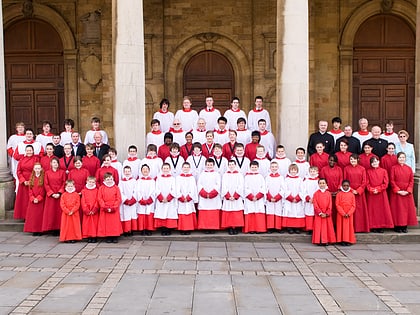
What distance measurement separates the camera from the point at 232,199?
36.7ft

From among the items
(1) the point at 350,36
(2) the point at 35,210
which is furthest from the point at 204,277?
(1) the point at 350,36

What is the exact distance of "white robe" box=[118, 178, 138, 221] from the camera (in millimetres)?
11070

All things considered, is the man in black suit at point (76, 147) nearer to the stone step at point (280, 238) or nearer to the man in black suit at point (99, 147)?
the man in black suit at point (99, 147)

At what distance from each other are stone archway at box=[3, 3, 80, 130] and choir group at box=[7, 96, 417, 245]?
6980mm

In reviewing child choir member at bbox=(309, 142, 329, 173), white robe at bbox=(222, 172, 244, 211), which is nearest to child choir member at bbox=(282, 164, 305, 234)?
child choir member at bbox=(309, 142, 329, 173)

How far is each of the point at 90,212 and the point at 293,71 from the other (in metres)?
5.30

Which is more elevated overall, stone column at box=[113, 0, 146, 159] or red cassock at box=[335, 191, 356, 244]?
stone column at box=[113, 0, 146, 159]

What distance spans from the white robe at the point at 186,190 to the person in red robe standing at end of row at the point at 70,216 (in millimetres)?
1961

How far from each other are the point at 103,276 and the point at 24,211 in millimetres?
4211

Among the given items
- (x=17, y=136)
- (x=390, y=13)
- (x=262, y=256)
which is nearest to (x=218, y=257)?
(x=262, y=256)

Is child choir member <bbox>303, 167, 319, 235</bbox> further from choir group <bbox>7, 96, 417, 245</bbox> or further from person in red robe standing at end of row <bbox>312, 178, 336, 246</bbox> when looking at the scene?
person in red robe standing at end of row <bbox>312, 178, 336, 246</bbox>

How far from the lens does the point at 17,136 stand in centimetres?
1300

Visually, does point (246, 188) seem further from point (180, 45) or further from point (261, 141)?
point (180, 45)

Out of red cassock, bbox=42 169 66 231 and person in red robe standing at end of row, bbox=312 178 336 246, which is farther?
red cassock, bbox=42 169 66 231
